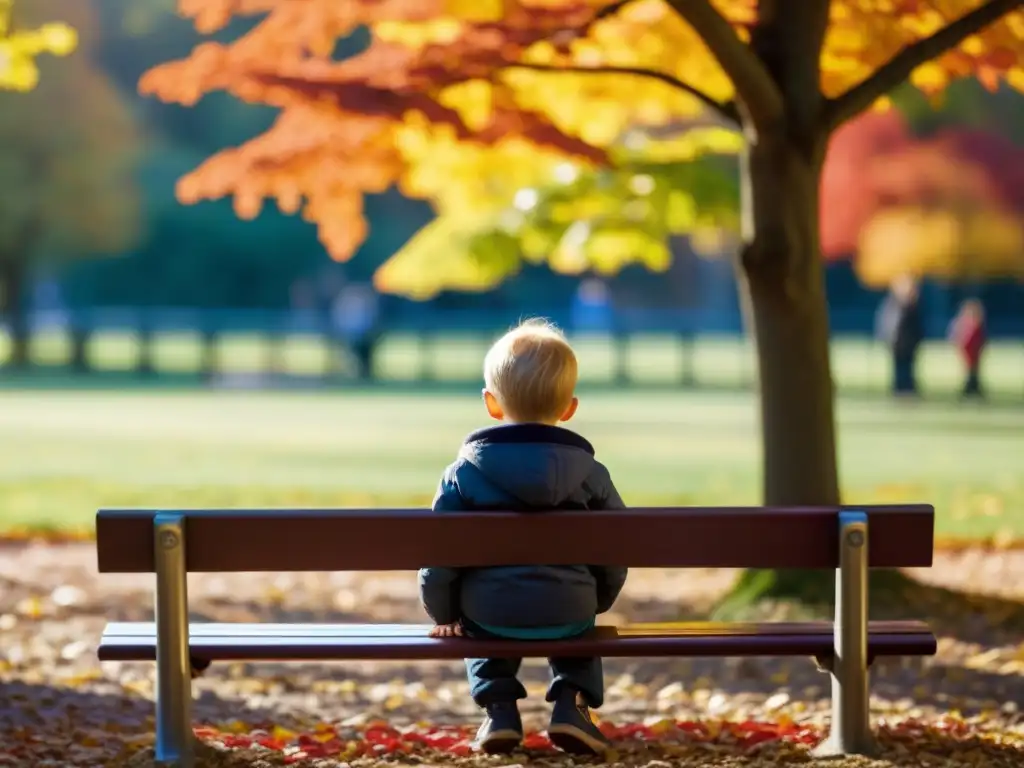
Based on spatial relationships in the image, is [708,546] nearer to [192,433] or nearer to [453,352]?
[192,433]

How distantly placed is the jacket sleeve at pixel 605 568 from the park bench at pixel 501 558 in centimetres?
10

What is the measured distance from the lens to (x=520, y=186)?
43.7 feet

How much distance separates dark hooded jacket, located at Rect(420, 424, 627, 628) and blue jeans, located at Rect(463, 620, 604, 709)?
13 cm

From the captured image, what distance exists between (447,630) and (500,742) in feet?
1.10

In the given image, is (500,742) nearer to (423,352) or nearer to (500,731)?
(500,731)

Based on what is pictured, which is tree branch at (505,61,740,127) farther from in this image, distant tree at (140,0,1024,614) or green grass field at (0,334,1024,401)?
green grass field at (0,334,1024,401)

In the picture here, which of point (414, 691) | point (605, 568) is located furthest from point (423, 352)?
point (605, 568)

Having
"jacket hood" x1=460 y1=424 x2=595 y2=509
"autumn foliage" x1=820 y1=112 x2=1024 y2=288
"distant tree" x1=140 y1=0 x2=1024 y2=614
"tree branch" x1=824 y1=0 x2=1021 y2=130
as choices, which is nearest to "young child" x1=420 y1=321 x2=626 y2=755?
"jacket hood" x1=460 y1=424 x2=595 y2=509

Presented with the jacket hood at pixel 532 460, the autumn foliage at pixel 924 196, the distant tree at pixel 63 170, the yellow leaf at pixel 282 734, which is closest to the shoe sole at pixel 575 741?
the jacket hood at pixel 532 460

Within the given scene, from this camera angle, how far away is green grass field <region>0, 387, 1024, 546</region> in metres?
14.3

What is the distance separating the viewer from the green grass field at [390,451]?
46.9ft

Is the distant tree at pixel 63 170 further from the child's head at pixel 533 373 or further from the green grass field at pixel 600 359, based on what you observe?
the child's head at pixel 533 373

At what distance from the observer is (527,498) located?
14.0ft

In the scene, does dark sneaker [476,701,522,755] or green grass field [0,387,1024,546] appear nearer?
dark sneaker [476,701,522,755]
